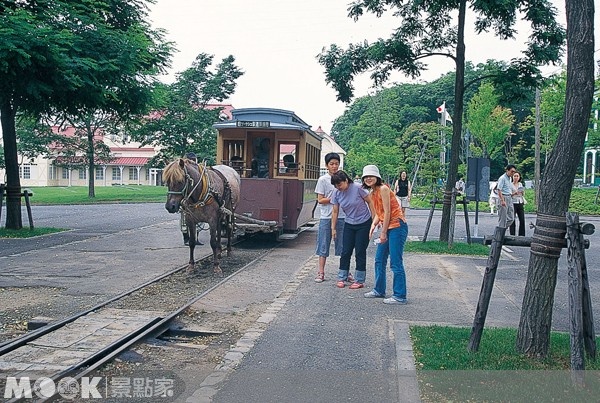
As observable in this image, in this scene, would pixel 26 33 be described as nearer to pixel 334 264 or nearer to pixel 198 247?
pixel 198 247

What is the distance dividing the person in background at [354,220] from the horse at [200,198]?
9.13 ft

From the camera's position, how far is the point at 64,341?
6.37 m

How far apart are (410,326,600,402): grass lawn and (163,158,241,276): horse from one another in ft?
18.5

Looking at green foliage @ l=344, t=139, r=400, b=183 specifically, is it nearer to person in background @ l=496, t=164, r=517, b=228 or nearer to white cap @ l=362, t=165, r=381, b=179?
person in background @ l=496, t=164, r=517, b=228

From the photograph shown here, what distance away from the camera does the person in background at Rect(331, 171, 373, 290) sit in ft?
31.2

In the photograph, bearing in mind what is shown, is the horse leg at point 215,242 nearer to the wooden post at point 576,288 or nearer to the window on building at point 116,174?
the wooden post at point 576,288

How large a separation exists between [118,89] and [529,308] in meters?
12.9

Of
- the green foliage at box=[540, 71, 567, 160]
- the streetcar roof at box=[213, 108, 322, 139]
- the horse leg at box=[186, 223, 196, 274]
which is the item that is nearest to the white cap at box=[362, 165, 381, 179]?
the horse leg at box=[186, 223, 196, 274]

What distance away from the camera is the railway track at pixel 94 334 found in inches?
215

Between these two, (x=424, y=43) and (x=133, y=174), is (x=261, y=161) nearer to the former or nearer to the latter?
(x=424, y=43)

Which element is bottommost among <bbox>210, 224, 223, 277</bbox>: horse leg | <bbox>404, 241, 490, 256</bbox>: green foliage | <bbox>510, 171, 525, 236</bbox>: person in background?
<bbox>404, 241, 490, 256</bbox>: green foliage

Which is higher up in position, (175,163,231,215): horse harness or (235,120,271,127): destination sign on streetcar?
(235,120,271,127): destination sign on streetcar

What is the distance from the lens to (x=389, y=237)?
8.73m

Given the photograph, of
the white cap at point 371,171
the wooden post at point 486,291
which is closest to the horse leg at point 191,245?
the white cap at point 371,171
